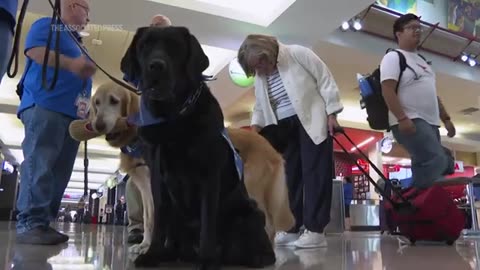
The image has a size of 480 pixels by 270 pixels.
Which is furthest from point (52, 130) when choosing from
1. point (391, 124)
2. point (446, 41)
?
point (446, 41)

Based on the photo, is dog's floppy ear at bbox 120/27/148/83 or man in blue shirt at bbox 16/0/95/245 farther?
man in blue shirt at bbox 16/0/95/245

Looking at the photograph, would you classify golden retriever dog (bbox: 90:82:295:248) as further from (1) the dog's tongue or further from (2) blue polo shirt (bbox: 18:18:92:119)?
(2) blue polo shirt (bbox: 18:18:92:119)

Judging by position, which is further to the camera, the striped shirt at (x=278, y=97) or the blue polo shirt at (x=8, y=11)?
the striped shirt at (x=278, y=97)

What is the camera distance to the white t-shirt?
312 cm

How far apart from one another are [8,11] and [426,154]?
2739 mm

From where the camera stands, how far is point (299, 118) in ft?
8.98

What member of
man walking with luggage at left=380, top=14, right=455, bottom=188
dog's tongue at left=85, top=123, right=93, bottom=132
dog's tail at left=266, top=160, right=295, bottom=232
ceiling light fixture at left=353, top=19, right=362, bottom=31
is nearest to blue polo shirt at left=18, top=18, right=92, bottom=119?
dog's tongue at left=85, top=123, right=93, bottom=132

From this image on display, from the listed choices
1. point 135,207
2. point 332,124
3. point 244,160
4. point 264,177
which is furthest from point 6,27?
point 135,207

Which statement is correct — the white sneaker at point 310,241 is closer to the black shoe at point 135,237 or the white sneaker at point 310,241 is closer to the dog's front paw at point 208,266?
the black shoe at point 135,237

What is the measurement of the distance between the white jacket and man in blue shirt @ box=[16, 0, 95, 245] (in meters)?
1.26

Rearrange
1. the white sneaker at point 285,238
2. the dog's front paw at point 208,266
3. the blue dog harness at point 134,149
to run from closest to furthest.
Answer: the dog's front paw at point 208,266 → the blue dog harness at point 134,149 → the white sneaker at point 285,238

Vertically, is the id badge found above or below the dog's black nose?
above

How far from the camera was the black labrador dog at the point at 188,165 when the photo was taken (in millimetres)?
1374

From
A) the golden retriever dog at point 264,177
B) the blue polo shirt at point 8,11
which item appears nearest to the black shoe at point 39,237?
the golden retriever dog at point 264,177
